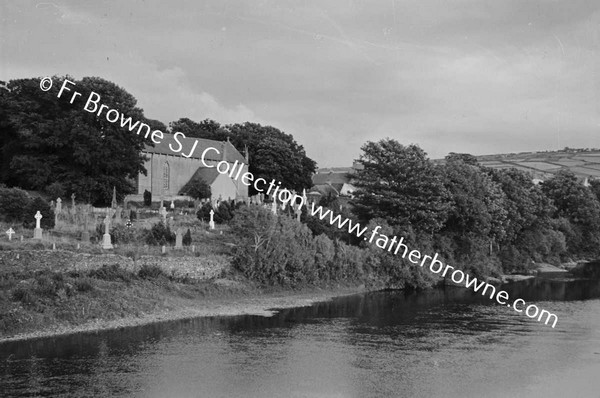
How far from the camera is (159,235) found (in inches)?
1708

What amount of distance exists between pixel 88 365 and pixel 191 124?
263 ft

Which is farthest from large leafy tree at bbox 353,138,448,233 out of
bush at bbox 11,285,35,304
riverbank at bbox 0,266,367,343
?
bush at bbox 11,285,35,304

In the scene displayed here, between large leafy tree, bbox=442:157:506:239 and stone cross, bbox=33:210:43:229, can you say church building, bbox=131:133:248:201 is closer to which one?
large leafy tree, bbox=442:157:506:239

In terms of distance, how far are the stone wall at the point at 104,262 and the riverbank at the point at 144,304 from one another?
0.96 m

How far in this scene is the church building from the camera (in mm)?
72250

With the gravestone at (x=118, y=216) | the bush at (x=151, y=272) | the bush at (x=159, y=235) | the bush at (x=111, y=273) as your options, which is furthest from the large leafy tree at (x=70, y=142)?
the bush at (x=111, y=273)

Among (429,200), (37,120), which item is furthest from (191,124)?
(429,200)

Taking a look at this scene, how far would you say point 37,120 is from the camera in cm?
5531

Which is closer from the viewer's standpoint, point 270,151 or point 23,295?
point 23,295

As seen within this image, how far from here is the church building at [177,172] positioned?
72.2 m

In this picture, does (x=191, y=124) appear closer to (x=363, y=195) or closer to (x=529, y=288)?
(x=363, y=195)

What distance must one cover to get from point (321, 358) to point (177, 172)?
168 feet

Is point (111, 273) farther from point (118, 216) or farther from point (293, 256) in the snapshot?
point (293, 256)

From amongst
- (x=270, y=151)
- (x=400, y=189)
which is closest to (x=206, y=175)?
(x=270, y=151)
